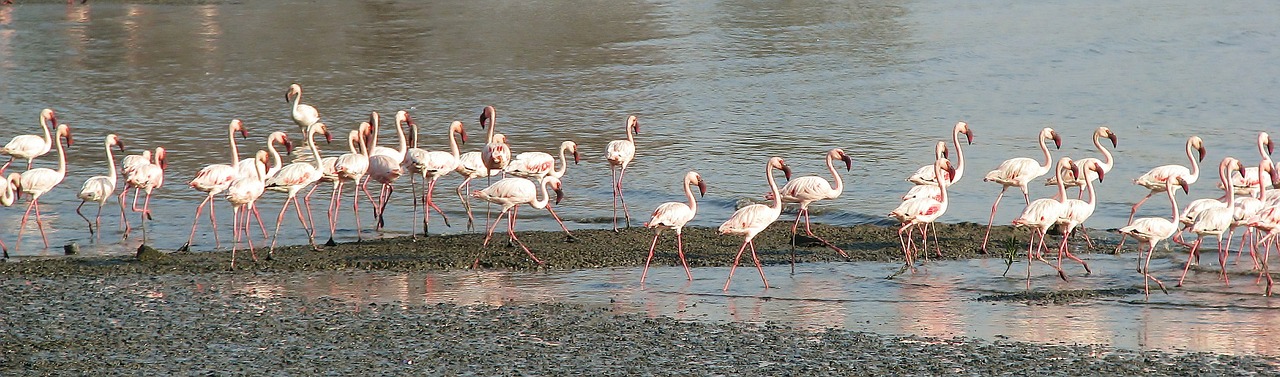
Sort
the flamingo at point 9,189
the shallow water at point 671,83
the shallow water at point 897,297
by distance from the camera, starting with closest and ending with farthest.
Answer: the shallow water at point 897,297 → the flamingo at point 9,189 → the shallow water at point 671,83

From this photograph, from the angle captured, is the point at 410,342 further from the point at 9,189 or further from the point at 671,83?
the point at 671,83

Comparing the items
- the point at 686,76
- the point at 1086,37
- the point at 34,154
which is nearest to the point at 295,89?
the point at 34,154

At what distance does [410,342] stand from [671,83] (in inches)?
568

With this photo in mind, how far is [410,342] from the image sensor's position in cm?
821

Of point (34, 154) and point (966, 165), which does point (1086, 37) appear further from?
point (34, 154)

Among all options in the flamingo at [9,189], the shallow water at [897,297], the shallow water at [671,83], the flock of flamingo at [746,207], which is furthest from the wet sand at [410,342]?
the shallow water at [671,83]

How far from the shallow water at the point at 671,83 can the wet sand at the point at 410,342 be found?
8.11 ft

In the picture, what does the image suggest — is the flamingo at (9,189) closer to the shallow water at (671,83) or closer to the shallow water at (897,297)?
the shallow water at (671,83)

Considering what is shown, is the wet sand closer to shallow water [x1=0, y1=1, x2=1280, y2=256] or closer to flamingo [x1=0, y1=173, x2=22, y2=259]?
flamingo [x1=0, y1=173, x2=22, y2=259]


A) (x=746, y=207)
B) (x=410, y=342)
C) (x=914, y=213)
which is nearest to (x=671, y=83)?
(x=914, y=213)

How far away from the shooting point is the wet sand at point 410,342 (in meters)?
7.68

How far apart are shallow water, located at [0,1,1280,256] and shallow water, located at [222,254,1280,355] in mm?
2318

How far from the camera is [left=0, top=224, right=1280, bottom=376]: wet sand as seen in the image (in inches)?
302

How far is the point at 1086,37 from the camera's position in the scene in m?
27.0
